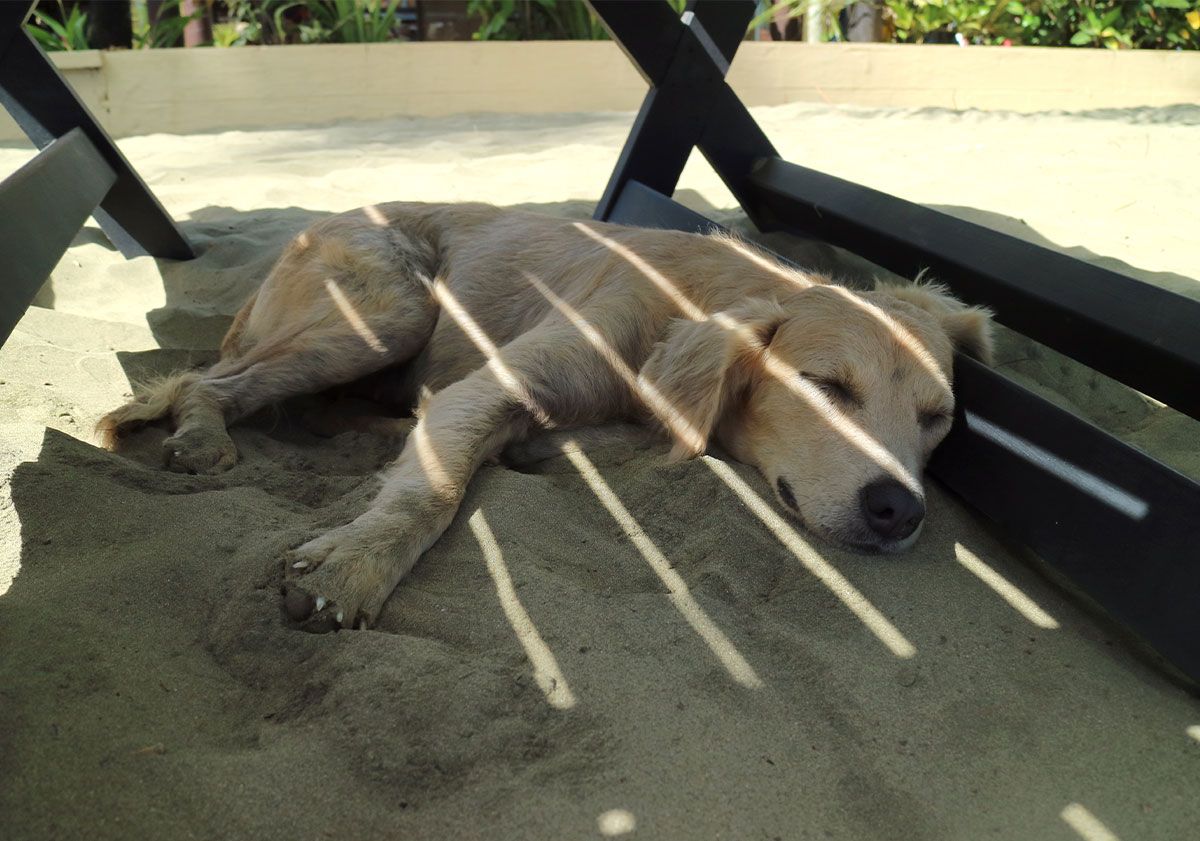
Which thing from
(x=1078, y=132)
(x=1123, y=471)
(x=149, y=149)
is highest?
(x=1123, y=471)

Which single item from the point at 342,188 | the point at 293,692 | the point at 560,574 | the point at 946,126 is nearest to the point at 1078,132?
the point at 946,126

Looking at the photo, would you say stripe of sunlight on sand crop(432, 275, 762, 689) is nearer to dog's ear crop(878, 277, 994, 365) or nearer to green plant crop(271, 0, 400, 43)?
dog's ear crop(878, 277, 994, 365)

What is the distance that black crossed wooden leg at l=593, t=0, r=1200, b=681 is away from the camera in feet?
7.88

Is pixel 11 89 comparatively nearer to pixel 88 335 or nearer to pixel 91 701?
pixel 88 335

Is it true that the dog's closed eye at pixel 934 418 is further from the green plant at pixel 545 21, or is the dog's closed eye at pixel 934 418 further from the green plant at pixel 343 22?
the green plant at pixel 545 21

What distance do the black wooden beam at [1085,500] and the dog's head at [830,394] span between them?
0.13m

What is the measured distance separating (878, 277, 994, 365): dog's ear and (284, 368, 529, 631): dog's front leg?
4.75 ft

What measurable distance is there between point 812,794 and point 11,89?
473 cm

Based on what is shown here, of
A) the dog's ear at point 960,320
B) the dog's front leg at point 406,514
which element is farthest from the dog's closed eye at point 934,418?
the dog's front leg at point 406,514

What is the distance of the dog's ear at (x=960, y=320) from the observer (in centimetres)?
342

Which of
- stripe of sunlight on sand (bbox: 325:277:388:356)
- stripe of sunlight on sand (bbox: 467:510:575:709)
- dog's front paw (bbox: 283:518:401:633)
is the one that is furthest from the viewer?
stripe of sunlight on sand (bbox: 325:277:388:356)

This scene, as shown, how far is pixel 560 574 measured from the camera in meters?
2.59

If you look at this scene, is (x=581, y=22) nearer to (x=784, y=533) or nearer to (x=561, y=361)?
(x=561, y=361)

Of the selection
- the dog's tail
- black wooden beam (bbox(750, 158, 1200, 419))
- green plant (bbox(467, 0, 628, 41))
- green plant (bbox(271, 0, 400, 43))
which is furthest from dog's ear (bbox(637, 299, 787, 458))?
green plant (bbox(467, 0, 628, 41))
